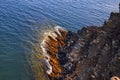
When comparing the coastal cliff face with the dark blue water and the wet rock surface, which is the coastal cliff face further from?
the dark blue water

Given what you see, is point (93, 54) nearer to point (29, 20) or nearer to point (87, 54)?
point (87, 54)

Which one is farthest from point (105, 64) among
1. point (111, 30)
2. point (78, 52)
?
point (78, 52)

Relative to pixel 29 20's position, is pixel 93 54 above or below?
below

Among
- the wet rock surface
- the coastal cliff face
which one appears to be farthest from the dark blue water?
the wet rock surface

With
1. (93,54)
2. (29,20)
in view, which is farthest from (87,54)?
(29,20)

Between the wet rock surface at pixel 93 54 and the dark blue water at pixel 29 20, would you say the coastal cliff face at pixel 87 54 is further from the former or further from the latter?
the dark blue water at pixel 29 20

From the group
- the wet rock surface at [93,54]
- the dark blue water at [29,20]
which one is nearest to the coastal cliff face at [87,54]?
the wet rock surface at [93,54]
